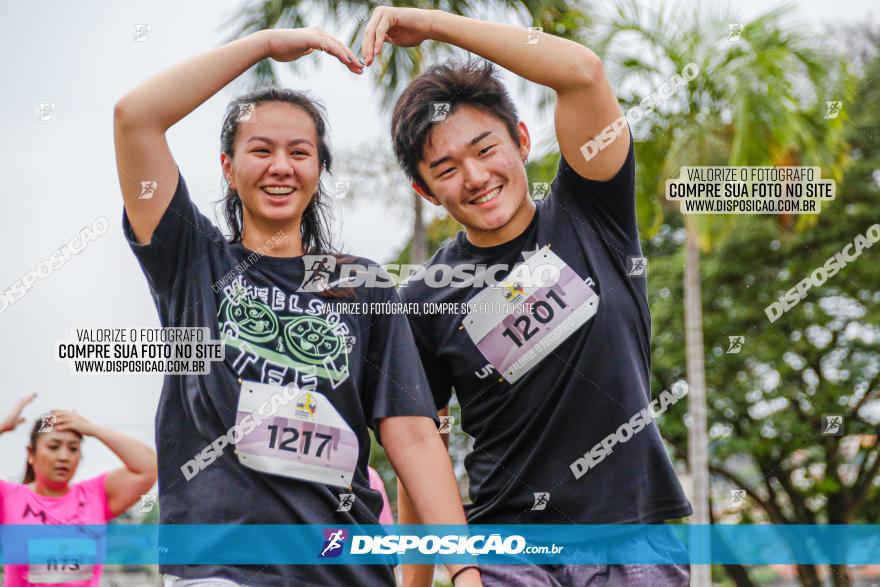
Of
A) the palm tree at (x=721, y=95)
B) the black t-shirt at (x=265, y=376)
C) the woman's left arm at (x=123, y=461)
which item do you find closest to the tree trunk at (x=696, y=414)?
the palm tree at (x=721, y=95)

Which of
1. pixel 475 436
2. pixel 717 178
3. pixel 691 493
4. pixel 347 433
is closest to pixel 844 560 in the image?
pixel 691 493

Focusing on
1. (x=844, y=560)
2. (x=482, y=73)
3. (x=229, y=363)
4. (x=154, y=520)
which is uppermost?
(x=482, y=73)

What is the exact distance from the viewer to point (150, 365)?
3.78 metres

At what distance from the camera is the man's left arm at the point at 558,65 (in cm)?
330

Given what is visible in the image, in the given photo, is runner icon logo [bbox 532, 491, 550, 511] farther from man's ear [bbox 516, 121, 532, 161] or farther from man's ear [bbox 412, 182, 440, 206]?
man's ear [bbox 516, 121, 532, 161]

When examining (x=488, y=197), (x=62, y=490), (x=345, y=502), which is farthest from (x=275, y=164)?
(x=62, y=490)

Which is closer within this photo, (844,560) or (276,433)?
(276,433)

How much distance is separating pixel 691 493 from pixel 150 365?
121 inches

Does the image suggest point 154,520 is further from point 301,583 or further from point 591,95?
point 591,95

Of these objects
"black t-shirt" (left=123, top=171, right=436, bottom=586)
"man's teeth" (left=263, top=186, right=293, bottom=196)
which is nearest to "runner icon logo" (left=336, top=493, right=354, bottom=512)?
"black t-shirt" (left=123, top=171, right=436, bottom=586)

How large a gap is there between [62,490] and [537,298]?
7.31ft

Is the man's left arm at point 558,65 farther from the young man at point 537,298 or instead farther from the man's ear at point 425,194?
the man's ear at point 425,194

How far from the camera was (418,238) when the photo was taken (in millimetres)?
4082

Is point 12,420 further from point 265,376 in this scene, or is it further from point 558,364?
point 558,364
